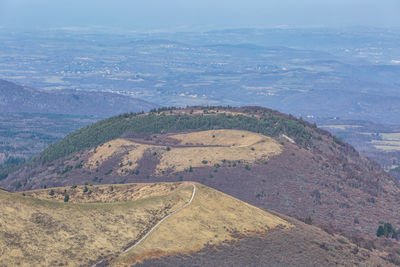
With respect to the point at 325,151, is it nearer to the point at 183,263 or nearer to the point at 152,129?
the point at 152,129

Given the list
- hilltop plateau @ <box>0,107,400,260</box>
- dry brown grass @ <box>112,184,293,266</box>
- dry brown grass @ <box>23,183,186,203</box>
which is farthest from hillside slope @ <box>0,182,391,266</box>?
hilltop plateau @ <box>0,107,400,260</box>

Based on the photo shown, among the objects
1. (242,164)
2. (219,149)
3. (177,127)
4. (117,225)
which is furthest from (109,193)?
(177,127)

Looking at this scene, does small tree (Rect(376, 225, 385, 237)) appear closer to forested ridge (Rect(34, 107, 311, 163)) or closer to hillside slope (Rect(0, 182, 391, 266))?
hillside slope (Rect(0, 182, 391, 266))

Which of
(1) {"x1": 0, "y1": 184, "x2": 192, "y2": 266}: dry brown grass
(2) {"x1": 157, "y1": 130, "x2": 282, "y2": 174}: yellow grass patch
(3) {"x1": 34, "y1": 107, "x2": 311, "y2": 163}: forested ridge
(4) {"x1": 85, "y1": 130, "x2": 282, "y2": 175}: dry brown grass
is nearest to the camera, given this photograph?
(1) {"x1": 0, "y1": 184, "x2": 192, "y2": 266}: dry brown grass

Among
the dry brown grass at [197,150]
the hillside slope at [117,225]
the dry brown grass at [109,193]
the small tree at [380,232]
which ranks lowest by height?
the small tree at [380,232]

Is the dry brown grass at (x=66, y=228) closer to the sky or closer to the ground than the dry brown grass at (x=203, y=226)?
closer to the sky

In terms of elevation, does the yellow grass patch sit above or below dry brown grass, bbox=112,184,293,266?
below

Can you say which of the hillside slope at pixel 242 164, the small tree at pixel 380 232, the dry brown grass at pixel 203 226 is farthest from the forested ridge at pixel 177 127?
the dry brown grass at pixel 203 226

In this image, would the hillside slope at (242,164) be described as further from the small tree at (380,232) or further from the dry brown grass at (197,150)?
the small tree at (380,232)
